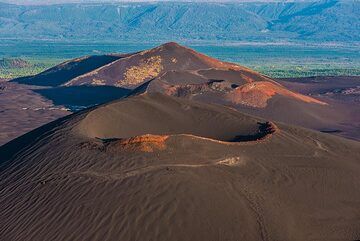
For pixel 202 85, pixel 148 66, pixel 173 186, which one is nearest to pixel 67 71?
pixel 148 66

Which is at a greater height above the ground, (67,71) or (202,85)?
(202,85)

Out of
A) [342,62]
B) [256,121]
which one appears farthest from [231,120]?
[342,62]

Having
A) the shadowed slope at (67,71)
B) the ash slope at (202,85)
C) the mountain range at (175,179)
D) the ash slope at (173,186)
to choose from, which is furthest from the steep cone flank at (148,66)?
the ash slope at (173,186)

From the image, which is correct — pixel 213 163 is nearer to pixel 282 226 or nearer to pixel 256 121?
pixel 282 226

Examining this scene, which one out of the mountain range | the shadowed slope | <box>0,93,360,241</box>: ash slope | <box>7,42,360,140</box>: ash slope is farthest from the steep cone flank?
<box>0,93,360,241</box>: ash slope

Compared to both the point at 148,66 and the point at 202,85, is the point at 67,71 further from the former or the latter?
the point at 202,85

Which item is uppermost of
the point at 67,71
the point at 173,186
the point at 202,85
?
the point at 173,186

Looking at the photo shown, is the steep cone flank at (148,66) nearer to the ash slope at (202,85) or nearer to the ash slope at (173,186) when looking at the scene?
the ash slope at (202,85)

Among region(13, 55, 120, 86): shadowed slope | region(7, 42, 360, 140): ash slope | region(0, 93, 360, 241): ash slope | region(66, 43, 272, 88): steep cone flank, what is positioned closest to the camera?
region(0, 93, 360, 241): ash slope

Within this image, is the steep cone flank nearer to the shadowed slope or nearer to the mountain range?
the shadowed slope

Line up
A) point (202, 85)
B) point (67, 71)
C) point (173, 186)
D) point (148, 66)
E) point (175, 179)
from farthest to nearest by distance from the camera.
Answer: point (67, 71), point (148, 66), point (202, 85), point (175, 179), point (173, 186)
